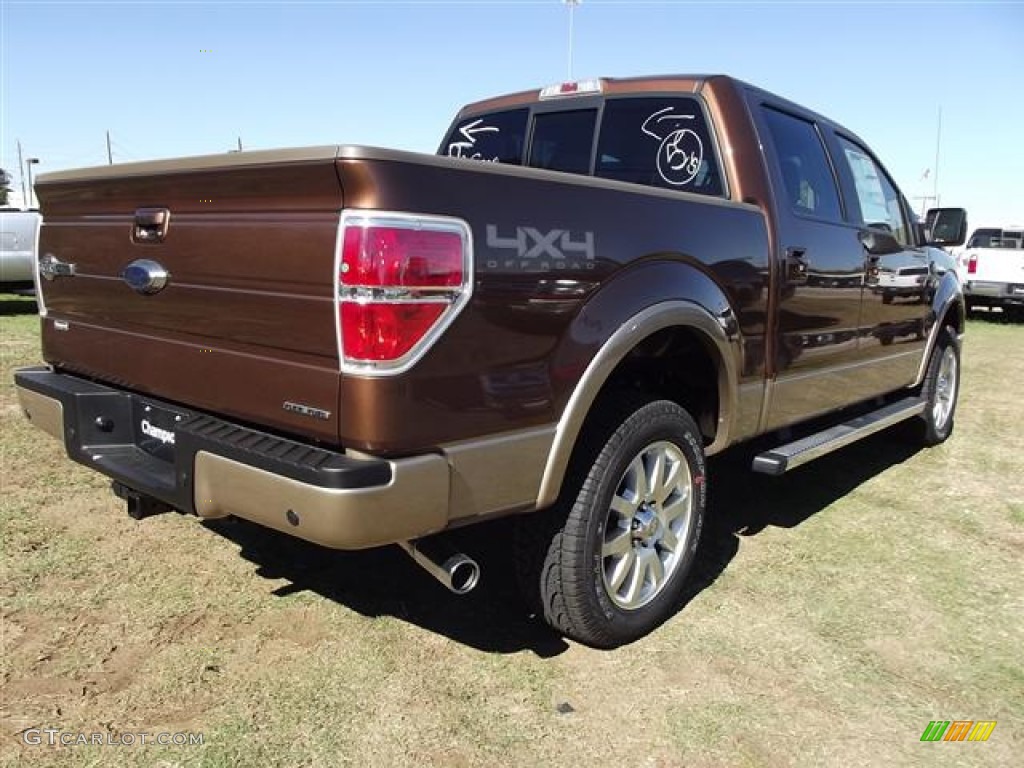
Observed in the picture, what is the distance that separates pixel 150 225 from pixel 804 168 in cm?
293

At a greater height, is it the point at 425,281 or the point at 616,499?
the point at 425,281

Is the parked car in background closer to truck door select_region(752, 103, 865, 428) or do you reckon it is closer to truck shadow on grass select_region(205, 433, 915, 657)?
truck shadow on grass select_region(205, 433, 915, 657)

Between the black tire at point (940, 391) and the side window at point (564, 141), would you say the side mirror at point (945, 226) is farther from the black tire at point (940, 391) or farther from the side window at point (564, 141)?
the side window at point (564, 141)

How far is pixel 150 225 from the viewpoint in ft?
8.58

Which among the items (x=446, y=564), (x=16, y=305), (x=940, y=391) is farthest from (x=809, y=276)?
(x=16, y=305)

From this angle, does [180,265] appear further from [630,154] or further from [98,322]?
[630,154]

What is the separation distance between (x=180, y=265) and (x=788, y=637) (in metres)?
2.44

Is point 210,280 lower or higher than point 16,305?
higher

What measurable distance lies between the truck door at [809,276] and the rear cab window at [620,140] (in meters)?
0.29

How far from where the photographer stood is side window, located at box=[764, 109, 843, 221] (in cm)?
376

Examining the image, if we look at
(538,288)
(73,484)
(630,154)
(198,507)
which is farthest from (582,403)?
(73,484)

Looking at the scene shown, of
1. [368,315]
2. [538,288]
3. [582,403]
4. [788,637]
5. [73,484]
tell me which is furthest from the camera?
[73,484]

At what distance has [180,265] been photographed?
2.53m
